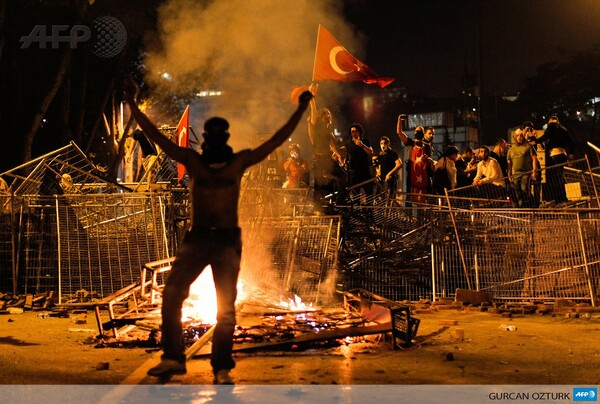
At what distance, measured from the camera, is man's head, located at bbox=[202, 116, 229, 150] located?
244 inches

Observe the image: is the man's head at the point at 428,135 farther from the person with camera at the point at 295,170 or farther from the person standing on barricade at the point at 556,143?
the person with camera at the point at 295,170

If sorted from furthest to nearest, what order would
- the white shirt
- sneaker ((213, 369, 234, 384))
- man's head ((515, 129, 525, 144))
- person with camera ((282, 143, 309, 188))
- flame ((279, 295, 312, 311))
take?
person with camera ((282, 143, 309, 188)) → the white shirt → man's head ((515, 129, 525, 144)) → flame ((279, 295, 312, 311)) → sneaker ((213, 369, 234, 384))

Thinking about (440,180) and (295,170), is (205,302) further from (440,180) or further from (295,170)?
(440,180)

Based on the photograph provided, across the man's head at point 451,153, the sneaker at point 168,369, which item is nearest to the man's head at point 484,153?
the man's head at point 451,153

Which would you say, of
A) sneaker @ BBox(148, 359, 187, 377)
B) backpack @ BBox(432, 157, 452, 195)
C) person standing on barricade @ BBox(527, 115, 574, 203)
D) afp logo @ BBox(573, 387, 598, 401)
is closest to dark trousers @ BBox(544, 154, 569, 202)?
person standing on barricade @ BBox(527, 115, 574, 203)

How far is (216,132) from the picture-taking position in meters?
6.20

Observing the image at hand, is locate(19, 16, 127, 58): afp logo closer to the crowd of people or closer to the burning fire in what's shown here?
the crowd of people

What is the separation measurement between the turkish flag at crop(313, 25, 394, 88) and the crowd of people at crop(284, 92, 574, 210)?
2.18ft

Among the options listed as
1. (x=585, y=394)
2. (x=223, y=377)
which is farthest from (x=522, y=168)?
(x=223, y=377)

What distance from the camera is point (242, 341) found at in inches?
299

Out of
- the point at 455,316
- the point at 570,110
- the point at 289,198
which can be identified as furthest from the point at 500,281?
the point at 570,110

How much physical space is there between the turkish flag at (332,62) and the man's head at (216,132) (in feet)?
22.3

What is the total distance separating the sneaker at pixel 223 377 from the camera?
5.98m

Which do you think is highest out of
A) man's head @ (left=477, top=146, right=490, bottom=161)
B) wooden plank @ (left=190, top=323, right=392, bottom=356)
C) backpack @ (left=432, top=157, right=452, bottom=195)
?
man's head @ (left=477, top=146, right=490, bottom=161)
